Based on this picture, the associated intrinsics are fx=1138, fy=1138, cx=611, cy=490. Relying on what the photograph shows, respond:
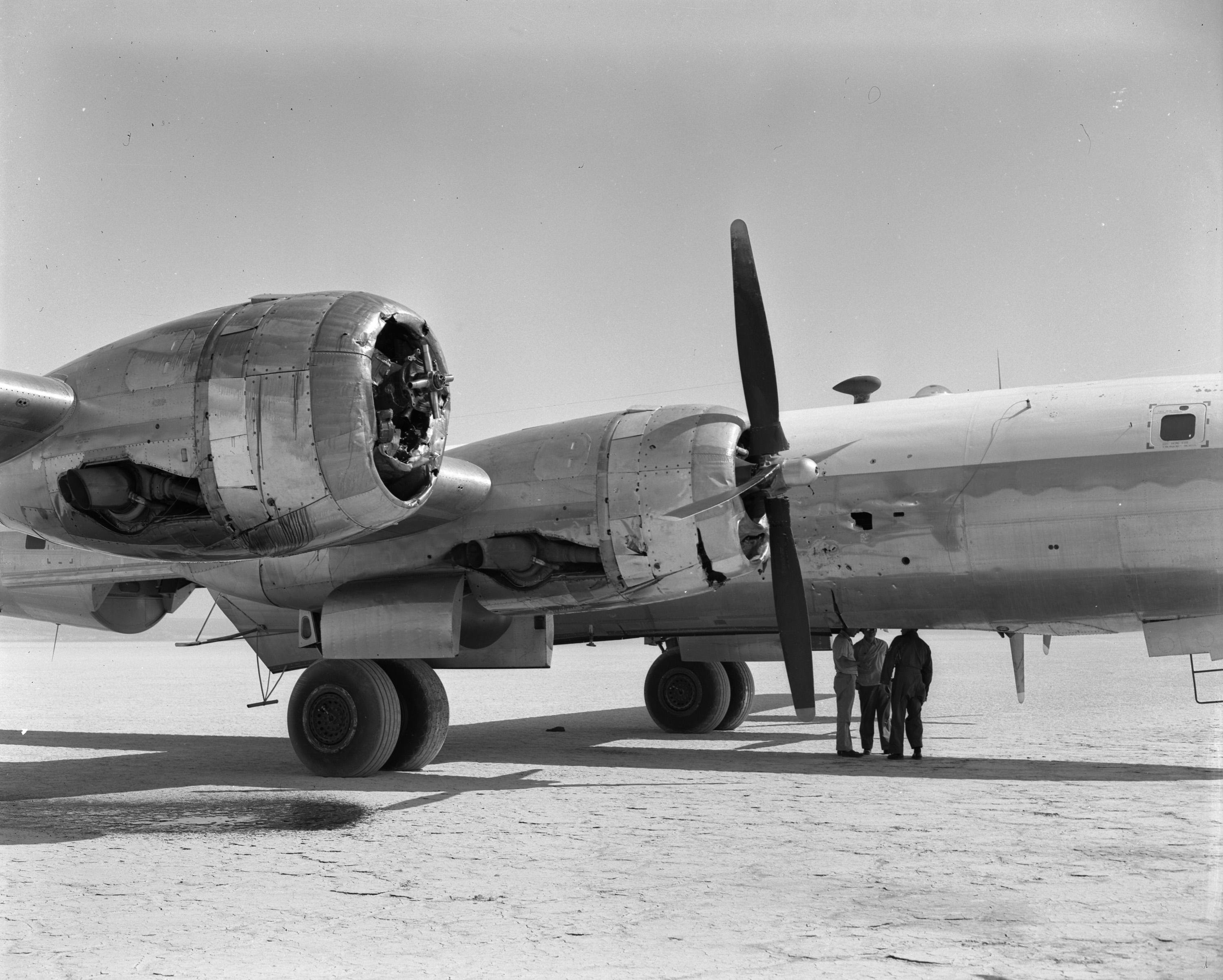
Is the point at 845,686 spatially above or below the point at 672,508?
below

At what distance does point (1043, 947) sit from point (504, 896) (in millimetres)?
2706

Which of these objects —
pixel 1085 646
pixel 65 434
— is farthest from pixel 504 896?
pixel 1085 646

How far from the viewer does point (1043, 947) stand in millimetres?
4898

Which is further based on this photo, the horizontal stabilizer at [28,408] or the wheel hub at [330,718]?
the wheel hub at [330,718]

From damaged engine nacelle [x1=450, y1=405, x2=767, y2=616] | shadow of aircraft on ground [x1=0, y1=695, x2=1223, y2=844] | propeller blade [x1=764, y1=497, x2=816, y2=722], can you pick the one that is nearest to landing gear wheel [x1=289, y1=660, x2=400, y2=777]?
shadow of aircraft on ground [x1=0, y1=695, x2=1223, y2=844]

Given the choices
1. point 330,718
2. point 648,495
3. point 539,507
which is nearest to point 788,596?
point 648,495

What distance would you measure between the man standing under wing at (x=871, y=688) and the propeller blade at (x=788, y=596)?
142cm

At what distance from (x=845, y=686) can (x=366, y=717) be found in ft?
17.6

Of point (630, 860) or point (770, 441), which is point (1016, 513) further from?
point (630, 860)

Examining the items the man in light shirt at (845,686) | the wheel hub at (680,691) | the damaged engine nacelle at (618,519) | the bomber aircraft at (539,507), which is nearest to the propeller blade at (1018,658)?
the bomber aircraft at (539,507)

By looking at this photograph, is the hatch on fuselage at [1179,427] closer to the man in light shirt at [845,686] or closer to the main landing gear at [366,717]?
the man in light shirt at [845,686]

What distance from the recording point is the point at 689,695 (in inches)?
667

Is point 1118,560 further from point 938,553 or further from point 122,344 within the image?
point 122,344

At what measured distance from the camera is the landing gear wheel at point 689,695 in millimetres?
16828
